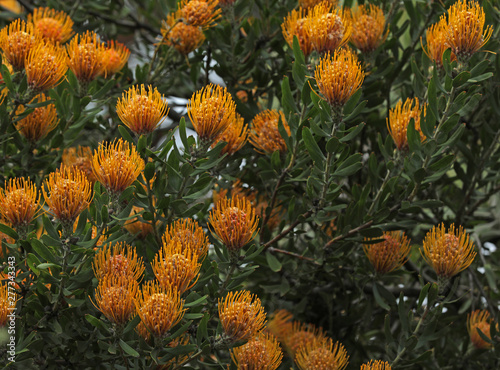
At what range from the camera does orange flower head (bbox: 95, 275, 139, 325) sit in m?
0.92

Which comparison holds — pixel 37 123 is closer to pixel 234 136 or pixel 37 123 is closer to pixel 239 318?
pixel 234 136

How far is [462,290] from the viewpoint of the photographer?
5.35 feet

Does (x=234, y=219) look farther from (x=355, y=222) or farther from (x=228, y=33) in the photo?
(x=228, y=33)

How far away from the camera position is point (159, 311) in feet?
2.94

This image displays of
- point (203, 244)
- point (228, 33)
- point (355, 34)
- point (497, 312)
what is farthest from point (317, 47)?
point (497, 312)

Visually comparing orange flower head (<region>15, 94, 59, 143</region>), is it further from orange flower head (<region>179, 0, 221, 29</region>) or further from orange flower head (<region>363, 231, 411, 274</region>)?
orange flower head (<region>363, 231, 411, 274</region>)

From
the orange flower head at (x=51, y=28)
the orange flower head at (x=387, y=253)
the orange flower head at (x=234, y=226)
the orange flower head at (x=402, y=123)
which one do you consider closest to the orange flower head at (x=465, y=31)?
the orange flower head at (x=402, y=123)

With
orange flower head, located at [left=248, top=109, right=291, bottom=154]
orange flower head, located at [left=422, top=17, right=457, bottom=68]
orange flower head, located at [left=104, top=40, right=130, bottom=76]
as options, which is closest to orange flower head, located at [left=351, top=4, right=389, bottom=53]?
orange flower head, located at [left=422, top=17, right=457, bottom=68]

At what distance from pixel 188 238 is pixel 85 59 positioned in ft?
1.55

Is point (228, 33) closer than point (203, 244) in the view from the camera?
No

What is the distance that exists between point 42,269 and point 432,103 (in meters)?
0.70

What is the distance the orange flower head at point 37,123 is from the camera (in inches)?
48.1

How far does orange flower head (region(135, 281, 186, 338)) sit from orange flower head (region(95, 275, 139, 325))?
19 millimetres

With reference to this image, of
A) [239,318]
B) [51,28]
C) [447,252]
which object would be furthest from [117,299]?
[51,28]
